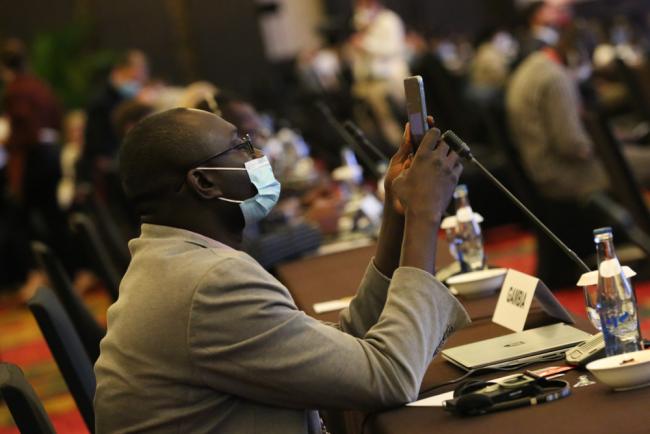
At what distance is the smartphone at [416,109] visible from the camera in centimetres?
199

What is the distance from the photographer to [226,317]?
175 centimetres

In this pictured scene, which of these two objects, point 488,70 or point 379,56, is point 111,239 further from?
point 379,56

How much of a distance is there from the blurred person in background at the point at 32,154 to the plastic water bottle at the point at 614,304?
7086mm

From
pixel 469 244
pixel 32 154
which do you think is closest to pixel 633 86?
pixel 469 244

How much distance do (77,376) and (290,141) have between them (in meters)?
4.64

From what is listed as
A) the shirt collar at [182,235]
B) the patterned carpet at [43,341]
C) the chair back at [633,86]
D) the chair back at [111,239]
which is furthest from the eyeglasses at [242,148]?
the chair back at [633,86]

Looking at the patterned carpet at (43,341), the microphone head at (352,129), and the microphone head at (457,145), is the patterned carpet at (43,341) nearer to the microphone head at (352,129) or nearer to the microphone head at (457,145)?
the microphone head at (352,129)

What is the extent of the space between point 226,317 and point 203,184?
270mm

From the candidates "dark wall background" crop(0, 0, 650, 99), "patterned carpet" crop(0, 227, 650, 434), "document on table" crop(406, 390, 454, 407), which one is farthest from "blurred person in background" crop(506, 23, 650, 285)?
"dark wall background" crop(0, 0, 650, 99)

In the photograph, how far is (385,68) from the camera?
42.6ft

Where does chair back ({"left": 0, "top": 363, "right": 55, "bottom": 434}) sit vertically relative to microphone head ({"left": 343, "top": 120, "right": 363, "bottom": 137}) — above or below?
below

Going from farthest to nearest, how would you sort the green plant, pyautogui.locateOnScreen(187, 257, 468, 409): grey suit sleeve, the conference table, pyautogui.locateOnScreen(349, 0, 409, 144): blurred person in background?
1. the green plant
2. pyautogui.locateOnScreen(349, 0, 409, 144): blurred person in background
3. pyautogui.locateOnScreen(187, 257, 468, 409): grey suit sleeve
4. the conference table

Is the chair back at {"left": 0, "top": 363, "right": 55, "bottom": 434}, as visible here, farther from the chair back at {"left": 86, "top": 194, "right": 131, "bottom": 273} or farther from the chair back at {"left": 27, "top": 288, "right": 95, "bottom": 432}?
the chair back at {"left": 86, "top": 194, "right": 131, "bottom": 273}

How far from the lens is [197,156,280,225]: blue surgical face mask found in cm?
200
